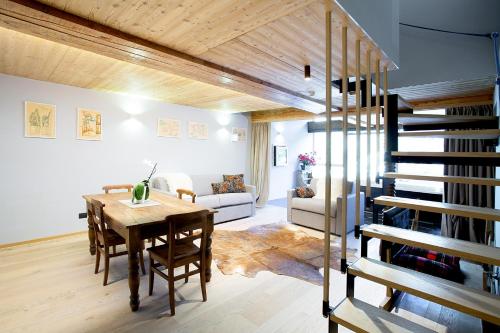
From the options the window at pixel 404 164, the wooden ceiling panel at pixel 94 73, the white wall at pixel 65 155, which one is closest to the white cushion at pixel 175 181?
the white wall at pixel 65 155

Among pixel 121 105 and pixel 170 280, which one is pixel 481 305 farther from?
pixel 121 105

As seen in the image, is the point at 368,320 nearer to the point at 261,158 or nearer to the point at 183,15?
the point at 183,15

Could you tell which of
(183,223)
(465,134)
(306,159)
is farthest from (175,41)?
(306,159)

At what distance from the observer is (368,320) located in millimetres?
1393

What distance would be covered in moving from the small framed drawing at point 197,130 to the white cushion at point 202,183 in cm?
91

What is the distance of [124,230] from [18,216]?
2.58 m

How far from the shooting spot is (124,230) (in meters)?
2.28

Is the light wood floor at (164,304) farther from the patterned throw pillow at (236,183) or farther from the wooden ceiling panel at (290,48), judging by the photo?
the patterned throw pillow at (236,183)

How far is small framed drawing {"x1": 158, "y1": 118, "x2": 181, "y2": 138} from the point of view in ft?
16.9

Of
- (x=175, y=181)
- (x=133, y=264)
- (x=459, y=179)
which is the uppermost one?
(x=459, y=179)

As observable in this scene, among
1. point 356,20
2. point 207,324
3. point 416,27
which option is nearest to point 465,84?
point 416,27

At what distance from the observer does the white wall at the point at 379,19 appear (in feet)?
5.17

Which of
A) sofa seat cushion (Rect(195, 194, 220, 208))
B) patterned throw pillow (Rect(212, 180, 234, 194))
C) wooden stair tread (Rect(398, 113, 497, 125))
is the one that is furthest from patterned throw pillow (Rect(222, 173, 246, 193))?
wooden stair tread (Rect(398, 113, 497, 125))

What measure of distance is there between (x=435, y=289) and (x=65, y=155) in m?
4.75
